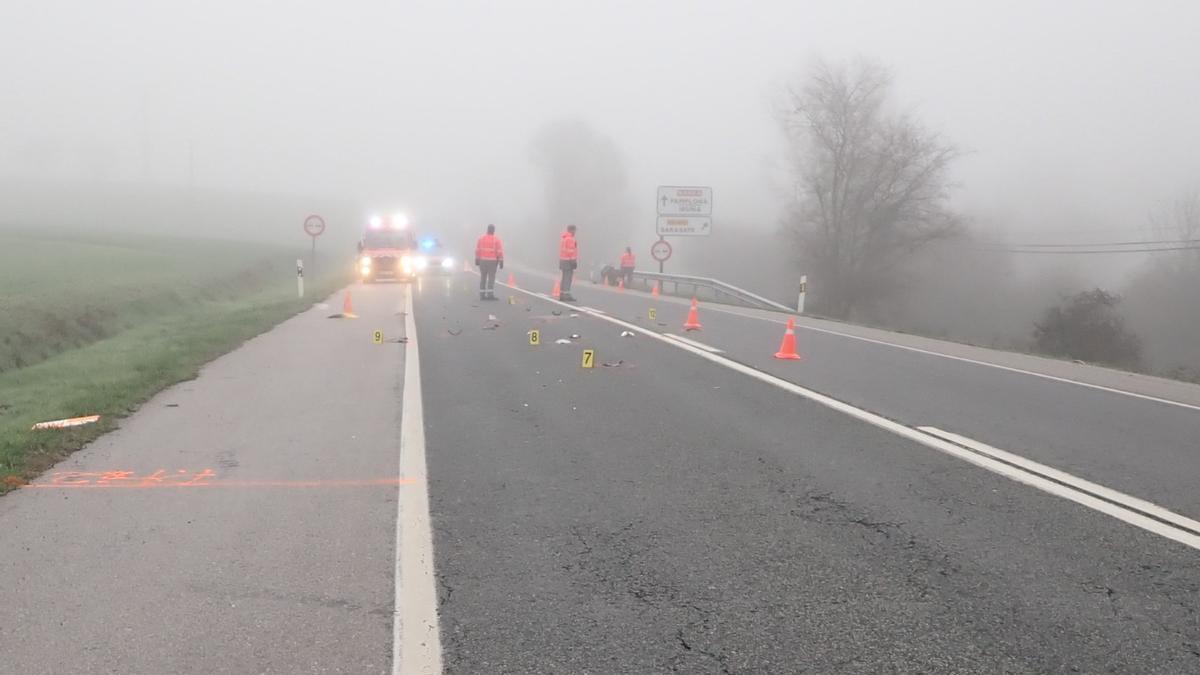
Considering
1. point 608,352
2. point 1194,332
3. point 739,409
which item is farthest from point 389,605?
point 1194,332

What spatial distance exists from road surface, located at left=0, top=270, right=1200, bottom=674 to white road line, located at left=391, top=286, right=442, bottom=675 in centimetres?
2

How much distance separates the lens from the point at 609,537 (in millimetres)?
4188

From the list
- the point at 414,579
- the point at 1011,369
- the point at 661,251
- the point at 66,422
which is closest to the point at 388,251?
the point at 661,251

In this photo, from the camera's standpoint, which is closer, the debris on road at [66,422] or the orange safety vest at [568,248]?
the debris on road at [66,422]

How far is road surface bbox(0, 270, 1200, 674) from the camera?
3.04m

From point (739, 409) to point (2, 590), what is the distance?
Result: 5.58 m

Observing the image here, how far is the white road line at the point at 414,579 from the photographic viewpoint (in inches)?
115

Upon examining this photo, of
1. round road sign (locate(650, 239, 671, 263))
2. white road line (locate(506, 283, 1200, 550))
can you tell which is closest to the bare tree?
round road sign (locate(650, 239, 671, 263))

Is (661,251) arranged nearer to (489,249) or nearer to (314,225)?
(489,249)

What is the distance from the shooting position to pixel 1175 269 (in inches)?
1410

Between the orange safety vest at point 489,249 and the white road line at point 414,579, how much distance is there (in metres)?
15.5

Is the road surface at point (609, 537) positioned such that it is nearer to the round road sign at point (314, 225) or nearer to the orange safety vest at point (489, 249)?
the orange safety vest at point (489, 249)

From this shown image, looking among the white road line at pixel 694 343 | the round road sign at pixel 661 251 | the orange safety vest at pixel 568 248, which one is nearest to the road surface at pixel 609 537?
the white road line at pixel 694 343

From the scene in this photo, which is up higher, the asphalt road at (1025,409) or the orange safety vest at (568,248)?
the orange safety vest at (568,248)
